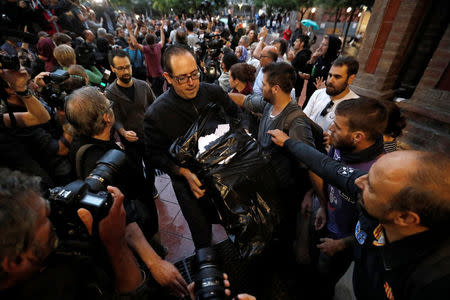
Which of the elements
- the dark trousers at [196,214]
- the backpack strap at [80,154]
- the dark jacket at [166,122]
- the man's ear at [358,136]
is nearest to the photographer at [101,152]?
the backpack strap at [80,154]

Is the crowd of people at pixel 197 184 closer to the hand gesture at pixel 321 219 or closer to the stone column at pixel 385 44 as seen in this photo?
the hand gesture at pixel 321 219

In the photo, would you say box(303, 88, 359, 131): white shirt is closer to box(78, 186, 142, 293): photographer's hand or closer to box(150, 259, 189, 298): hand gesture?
box(150, 259, 189, 298): hand gesture

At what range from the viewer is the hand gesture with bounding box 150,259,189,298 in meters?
1.26

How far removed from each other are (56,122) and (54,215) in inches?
77.5

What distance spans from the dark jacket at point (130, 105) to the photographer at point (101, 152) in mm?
1233

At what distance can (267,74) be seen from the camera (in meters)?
1.98

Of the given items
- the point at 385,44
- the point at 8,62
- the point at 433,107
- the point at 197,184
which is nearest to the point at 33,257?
the point at 197,184

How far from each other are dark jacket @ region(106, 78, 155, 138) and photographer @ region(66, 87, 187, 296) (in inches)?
48.5

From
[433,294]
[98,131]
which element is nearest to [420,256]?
[433,294]

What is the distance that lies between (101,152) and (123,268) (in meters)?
0.79

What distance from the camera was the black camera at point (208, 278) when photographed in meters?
0.99

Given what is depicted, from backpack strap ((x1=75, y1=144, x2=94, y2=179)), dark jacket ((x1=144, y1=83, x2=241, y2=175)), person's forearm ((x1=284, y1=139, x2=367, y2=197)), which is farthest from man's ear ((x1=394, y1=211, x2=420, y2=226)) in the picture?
backpack strap ((x1=75, y1=144, x2=94, y2=179))

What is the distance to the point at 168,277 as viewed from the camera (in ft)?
4.13

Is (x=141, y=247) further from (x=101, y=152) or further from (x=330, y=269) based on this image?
(x=330, y=269)
